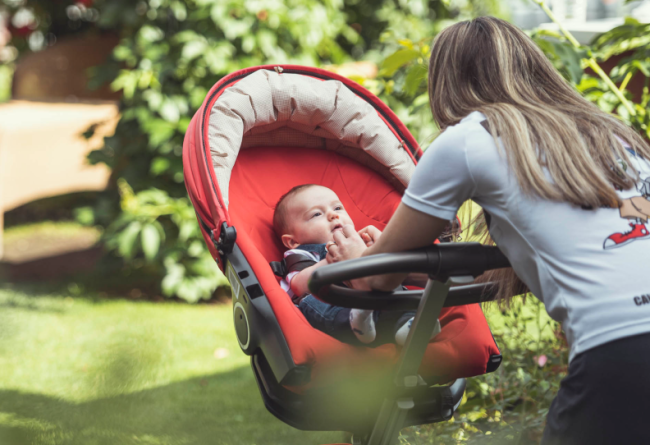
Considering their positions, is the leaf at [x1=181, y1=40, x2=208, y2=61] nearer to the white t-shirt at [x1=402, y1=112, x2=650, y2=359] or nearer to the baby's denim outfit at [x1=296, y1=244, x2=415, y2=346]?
the baby's denim outfit at [x1=296, y1=244, x2=415, y2=346]

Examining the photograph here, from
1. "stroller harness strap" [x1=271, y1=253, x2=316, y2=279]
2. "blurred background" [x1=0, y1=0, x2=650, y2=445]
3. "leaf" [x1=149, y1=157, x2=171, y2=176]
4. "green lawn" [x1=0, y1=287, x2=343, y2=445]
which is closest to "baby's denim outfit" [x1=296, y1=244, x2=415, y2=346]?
"stroller harness strap" [x1=271, y1=253, x2=316, y2=279]

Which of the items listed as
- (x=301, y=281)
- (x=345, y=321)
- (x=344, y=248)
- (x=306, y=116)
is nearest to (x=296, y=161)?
(x=306, y=116)

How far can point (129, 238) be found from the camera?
3.46 meters

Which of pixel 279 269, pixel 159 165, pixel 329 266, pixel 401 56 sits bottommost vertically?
pixel 159 165

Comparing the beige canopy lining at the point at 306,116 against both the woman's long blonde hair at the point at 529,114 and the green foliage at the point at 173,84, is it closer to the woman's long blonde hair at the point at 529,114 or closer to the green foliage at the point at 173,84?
the woman's long blonde hair at the point at 529,114

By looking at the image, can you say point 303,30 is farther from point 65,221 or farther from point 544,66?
point 65,221

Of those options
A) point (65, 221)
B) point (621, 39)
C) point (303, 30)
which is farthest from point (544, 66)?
point (65, 221)

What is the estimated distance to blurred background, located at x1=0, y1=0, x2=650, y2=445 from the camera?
2291 mm

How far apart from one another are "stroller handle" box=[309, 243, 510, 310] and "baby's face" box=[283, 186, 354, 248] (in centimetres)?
64

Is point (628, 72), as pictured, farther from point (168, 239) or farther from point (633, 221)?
point (168, 239)

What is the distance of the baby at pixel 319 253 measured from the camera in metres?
1.46

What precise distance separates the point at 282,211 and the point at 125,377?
1410mm

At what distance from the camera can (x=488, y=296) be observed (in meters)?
1.42

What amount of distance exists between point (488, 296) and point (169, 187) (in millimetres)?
2749
